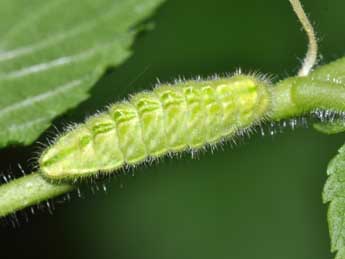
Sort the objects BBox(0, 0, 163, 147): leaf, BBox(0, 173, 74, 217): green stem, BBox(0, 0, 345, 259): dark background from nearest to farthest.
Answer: BBox(0, 173, 74, 217): green stem < BBox(0, 0, 163, 147): leaf < BBox(0, 0, 345, 259): dark background

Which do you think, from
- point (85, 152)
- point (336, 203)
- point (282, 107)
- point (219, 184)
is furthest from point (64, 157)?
point (219, 184)

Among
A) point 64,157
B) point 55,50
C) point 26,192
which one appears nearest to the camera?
point 64,157

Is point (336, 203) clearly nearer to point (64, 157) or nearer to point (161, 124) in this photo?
point (161, 124)

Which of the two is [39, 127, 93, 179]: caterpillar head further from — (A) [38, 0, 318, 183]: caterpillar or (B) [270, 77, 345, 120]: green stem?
(B) [270, 77, 345, 120]: green stem

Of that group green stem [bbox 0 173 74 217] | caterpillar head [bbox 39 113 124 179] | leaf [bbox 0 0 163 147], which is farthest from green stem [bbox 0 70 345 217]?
leaf [bbox 0 0 163 147]

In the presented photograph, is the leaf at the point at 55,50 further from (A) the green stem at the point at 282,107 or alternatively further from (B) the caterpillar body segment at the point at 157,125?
(B) the caterpillar body segment at the point at 157,125

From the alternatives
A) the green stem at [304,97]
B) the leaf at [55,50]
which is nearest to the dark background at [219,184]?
the leaf at [55,50]

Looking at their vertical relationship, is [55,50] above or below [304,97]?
above

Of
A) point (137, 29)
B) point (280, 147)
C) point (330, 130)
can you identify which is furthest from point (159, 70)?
point (330, 130)
